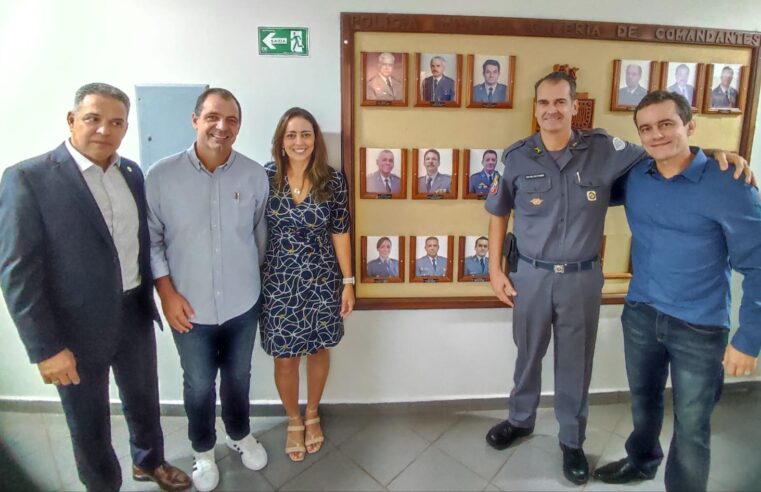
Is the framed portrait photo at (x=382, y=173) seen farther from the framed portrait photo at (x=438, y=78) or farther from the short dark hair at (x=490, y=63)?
the short dark hair at (x=490, y=63)

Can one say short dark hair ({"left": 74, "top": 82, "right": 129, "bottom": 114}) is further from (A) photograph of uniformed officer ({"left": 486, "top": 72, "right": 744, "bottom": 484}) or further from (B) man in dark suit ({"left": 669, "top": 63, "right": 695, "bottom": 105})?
(B) man in dark suit ({"left": 669, "top": 63, "right": 695, "bottom": 105})

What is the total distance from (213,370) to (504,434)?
4.48ft

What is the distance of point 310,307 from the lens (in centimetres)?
182

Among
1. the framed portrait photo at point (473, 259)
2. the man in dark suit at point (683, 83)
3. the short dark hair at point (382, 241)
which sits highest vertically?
the man in dark suit at point (683, 83)

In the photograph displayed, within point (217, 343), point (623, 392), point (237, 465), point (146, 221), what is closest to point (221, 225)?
point (146, 221)

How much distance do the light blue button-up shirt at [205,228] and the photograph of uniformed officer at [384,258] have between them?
64cm

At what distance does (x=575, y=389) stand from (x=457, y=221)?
93 centimetres

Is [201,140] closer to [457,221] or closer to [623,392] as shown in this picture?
[457,221]

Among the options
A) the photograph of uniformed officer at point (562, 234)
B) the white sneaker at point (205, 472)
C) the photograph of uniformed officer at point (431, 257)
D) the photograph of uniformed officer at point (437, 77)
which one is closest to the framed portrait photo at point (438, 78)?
the photograph of uniformed officer at point (437, 77)

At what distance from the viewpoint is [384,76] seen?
6.37ft

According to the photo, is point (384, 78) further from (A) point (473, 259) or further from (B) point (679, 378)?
(B) point (679, 378)

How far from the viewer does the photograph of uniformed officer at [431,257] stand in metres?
2.11

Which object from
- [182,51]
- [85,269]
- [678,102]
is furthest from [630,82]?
[85,269]

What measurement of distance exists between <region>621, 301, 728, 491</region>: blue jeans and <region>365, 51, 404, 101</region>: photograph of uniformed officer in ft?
4.46
